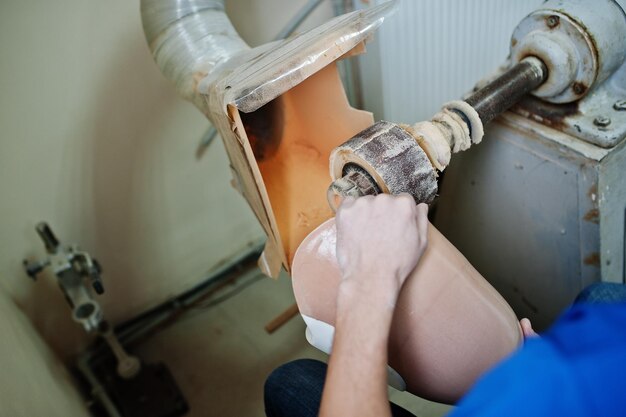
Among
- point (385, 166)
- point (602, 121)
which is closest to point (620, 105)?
point (602, 121)

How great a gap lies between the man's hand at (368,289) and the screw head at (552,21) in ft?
1.59

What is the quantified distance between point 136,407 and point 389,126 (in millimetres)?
1258

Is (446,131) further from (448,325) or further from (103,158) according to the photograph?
(103,158)

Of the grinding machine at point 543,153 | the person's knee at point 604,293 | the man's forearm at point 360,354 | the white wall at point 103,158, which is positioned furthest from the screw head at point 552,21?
the white wall at point 103,158

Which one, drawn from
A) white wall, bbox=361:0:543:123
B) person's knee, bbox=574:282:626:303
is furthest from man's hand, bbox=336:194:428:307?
white wall, bbox=361:0:543:123

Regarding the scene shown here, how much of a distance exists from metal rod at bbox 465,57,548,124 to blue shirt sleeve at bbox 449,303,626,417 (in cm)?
49

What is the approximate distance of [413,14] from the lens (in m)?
1.28

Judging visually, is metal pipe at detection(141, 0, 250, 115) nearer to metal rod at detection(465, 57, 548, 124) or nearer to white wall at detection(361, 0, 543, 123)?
metal rod at detection(465, 57, 548, 124)

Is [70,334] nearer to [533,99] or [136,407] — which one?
[136,407]

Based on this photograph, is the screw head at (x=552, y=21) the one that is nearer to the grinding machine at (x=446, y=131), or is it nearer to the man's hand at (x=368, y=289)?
the grinding machine at (x=446, y=131)

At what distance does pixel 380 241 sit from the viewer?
1.96 feet

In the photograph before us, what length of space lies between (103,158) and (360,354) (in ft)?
3.42

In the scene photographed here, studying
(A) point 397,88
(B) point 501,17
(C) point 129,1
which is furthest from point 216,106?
(B) point 501,17

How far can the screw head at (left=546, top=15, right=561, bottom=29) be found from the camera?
83cm
